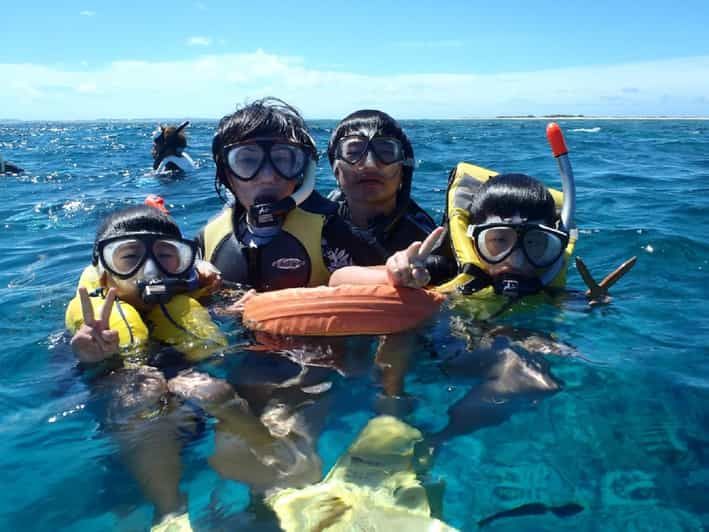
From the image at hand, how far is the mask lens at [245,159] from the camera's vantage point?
3.96 m

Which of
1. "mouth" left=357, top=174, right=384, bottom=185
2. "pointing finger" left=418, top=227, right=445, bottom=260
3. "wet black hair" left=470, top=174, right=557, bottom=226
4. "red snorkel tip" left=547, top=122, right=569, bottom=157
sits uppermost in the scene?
"red snorkel tip" left=547, top=122, right=569, bottom=157

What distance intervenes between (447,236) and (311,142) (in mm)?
1208

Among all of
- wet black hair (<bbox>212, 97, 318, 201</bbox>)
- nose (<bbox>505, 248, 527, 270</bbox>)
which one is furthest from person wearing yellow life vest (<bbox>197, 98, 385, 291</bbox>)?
nose (<bbox>505, 248, 527, 270</bbox>)

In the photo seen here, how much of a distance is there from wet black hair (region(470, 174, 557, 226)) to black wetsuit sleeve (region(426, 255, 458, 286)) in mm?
571

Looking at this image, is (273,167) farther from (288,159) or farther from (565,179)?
(565,179)

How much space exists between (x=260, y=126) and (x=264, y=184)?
38 cm

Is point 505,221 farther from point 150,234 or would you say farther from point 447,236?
point 150,234

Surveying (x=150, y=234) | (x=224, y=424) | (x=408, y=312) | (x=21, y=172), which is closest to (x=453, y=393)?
(x=408, y=312)

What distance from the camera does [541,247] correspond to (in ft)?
12.0

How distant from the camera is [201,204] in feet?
34.4

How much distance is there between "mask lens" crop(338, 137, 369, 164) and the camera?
13.7 ft

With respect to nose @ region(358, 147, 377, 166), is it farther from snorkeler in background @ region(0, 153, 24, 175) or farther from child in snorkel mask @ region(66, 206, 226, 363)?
snorkeler in background @ region(0, 153, 24, 175)

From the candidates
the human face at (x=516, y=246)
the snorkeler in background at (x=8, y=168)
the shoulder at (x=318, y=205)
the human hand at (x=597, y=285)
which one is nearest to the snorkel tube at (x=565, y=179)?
the human face at (x=516, y=246)

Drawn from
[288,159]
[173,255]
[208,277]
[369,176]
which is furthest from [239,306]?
[369,176]
